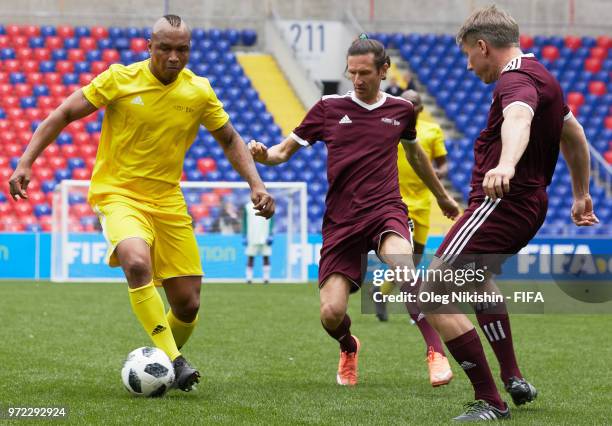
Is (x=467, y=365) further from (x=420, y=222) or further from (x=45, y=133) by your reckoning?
(x=420, y=222)

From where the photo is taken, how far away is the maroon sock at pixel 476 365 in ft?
17.6

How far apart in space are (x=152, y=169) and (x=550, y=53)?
77.6 feet

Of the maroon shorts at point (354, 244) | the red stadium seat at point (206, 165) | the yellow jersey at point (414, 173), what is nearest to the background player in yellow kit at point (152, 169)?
the maroon shorts at point (354, 244)

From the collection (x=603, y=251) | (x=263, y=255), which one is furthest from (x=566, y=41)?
(x=263, y=255)

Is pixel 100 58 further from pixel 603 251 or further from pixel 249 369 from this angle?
pixel 249 369

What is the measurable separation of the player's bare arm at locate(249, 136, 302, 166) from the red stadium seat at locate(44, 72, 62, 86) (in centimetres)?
1917

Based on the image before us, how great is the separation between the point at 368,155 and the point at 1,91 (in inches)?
770

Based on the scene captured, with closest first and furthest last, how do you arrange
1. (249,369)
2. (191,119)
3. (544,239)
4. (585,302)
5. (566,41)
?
(191,119), (249,369), (585,302), (544,239), (566,41)

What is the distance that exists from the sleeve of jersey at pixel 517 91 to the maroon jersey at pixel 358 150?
1.65 meters

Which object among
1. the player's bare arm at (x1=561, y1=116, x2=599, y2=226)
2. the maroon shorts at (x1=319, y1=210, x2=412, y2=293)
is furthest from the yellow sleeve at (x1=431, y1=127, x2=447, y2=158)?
the player's bare arm at (x1=561, y1=116, x2=599, y2=226)

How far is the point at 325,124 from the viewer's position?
6926mm

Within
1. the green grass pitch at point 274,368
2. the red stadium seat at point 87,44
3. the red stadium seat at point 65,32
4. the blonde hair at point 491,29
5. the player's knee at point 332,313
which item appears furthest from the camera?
the red stadium seat at point 65,32

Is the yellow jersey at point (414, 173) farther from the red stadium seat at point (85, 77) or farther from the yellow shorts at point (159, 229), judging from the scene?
the red stadium seat at point (85, 77)

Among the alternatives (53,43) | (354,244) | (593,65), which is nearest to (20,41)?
(53,43)
